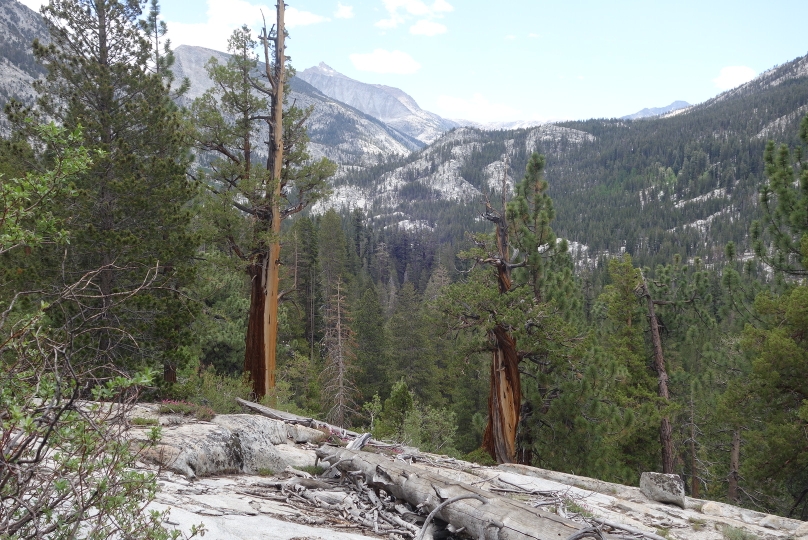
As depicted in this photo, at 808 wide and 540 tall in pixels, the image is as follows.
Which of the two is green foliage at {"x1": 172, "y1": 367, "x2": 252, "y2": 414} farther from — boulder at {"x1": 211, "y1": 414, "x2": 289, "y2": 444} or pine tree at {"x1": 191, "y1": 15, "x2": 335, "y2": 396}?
boulder at {"x1": 211, "y1": 414, "x2": 289, "y2": 444}

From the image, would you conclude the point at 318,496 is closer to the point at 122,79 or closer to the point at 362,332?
the point at 122,79

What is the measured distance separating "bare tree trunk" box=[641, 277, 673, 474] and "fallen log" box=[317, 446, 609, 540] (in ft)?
41.1

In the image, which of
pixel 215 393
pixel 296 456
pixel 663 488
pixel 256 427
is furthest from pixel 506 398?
pixel 256 427

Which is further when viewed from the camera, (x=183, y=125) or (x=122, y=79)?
(x=183, y=125)

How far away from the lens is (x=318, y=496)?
5.14m

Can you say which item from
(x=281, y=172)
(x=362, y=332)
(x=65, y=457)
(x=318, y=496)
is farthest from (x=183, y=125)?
(x=362, y=332)

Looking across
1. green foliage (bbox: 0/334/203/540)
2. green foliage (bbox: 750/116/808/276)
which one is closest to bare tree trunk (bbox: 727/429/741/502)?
green foliage (bbox: 750/116/808/276)

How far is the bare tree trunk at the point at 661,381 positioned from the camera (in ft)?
50.6

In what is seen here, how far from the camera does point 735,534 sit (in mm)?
5660

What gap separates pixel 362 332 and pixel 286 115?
22.3 m

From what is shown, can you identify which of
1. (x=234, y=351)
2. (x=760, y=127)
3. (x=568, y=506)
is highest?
(x=760, y=127)

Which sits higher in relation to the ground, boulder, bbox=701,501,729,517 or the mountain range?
the mountain range

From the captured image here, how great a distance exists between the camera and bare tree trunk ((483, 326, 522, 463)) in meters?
12.8

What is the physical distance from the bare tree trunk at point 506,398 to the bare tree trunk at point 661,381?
5321 millimetres
